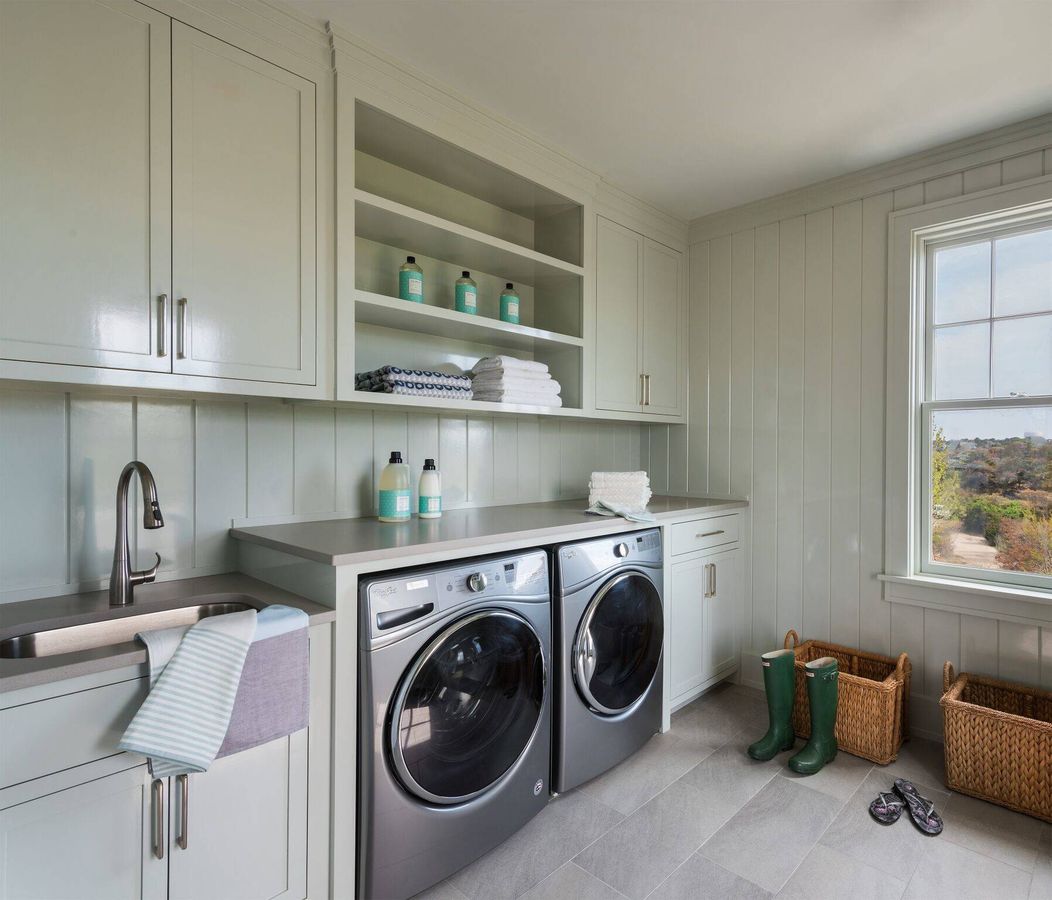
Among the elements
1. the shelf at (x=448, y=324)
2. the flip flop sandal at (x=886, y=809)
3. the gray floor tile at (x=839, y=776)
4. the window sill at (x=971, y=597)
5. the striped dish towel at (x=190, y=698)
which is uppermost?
the shelf at (x=448, y=324)

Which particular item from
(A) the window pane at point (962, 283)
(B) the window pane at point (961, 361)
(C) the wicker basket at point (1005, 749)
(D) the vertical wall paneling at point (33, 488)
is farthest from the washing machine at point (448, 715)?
(A) the window pane at point (962, 283)

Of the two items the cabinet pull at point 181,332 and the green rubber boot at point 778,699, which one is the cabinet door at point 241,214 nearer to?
the cabinet pull at point 181,332

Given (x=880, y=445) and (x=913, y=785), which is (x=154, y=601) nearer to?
(x=913, y=785)

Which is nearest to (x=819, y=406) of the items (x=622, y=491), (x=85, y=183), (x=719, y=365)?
(x=719, y=365)

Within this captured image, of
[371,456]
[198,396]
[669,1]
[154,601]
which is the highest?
[669,1]

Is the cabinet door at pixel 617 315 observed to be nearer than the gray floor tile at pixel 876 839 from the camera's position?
No

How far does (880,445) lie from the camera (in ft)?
8.68

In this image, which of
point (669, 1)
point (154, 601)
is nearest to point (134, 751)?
point (154, 601)

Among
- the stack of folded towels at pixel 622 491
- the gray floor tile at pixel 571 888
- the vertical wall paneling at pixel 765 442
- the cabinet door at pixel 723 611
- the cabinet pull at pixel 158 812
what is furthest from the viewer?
the vertical wall paneling at pixel 765 442

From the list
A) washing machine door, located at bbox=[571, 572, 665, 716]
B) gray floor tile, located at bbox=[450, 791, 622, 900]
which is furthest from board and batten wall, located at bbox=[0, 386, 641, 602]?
gray floor tile, located at bbox=[450, 791, 622, 900]

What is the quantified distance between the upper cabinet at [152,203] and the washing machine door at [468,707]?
2.86 ft

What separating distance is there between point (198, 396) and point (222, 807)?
109 cm

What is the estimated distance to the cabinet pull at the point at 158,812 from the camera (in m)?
1.20

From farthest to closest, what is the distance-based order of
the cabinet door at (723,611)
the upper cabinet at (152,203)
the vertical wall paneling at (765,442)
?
the vertical wall paneling at (765,442)
the cabinet door at (723,611)
the upper cabinet at (152,203)
